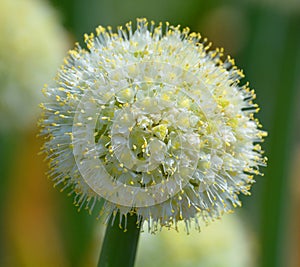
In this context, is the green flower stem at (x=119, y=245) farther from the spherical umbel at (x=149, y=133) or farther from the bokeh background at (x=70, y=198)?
the bokeh background at (x=70, y=198)

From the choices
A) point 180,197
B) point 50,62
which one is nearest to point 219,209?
point 180,197

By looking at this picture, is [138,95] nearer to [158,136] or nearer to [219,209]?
[158,136]

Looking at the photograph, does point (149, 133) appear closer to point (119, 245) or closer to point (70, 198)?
point (119, 245)

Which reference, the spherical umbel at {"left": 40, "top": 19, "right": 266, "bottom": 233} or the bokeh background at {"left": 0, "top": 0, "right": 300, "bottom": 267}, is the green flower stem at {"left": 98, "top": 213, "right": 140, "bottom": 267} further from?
the bokeh background at {"left": 0, "top": 0, "right": 300, "bottom": 267}

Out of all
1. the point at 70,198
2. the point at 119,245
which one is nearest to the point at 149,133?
the point at 119,245

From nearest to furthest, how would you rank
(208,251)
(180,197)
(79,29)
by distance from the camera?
1. (180,197)
2. (208,251)
3. (79,29)

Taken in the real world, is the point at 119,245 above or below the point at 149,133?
below

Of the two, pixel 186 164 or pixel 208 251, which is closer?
pixel 186 164
